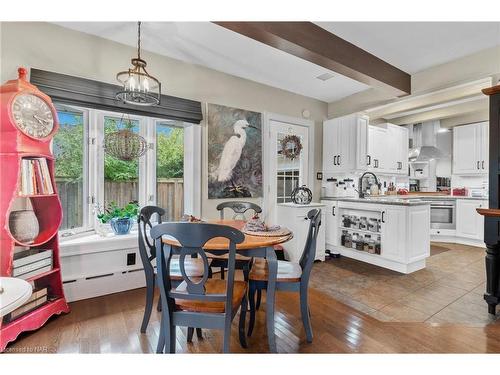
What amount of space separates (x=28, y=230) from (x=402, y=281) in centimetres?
370

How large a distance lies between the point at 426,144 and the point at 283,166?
387cm

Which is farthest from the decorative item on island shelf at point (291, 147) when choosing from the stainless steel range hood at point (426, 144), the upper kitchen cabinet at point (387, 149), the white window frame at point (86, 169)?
the stainless steel range hood at point (426, 144)

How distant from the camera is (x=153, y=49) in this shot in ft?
9.36

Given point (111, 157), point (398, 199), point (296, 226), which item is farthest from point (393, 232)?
point (111, 157)

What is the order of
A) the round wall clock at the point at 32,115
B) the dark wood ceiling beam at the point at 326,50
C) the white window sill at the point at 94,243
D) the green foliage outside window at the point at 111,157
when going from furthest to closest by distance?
the green foliage outside window at the point at 111,157, the white window sill at the point at 94,243, the dark wood ceiling beam at the point at 326,50, the round wall clock at the point at 32,115

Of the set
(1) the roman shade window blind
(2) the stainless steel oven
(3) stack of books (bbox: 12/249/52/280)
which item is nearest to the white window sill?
(3) stack of books (bbox: 12/249/52/280)

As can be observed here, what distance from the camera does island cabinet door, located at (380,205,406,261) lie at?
3250mm

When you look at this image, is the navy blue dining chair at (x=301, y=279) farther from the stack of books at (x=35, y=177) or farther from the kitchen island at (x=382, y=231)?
the kitchen island at (x=382, y=231)

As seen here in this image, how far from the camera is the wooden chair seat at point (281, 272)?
6.07 feet

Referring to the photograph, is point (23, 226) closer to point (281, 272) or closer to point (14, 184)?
point (14, 184)

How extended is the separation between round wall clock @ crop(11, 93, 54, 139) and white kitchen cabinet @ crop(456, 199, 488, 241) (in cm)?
631

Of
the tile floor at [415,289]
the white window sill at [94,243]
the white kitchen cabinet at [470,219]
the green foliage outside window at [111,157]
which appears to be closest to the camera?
the tile floor at [415,289]

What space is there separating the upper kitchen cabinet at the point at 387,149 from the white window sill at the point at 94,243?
3.69 meters

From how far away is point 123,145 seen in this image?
9.09ft
